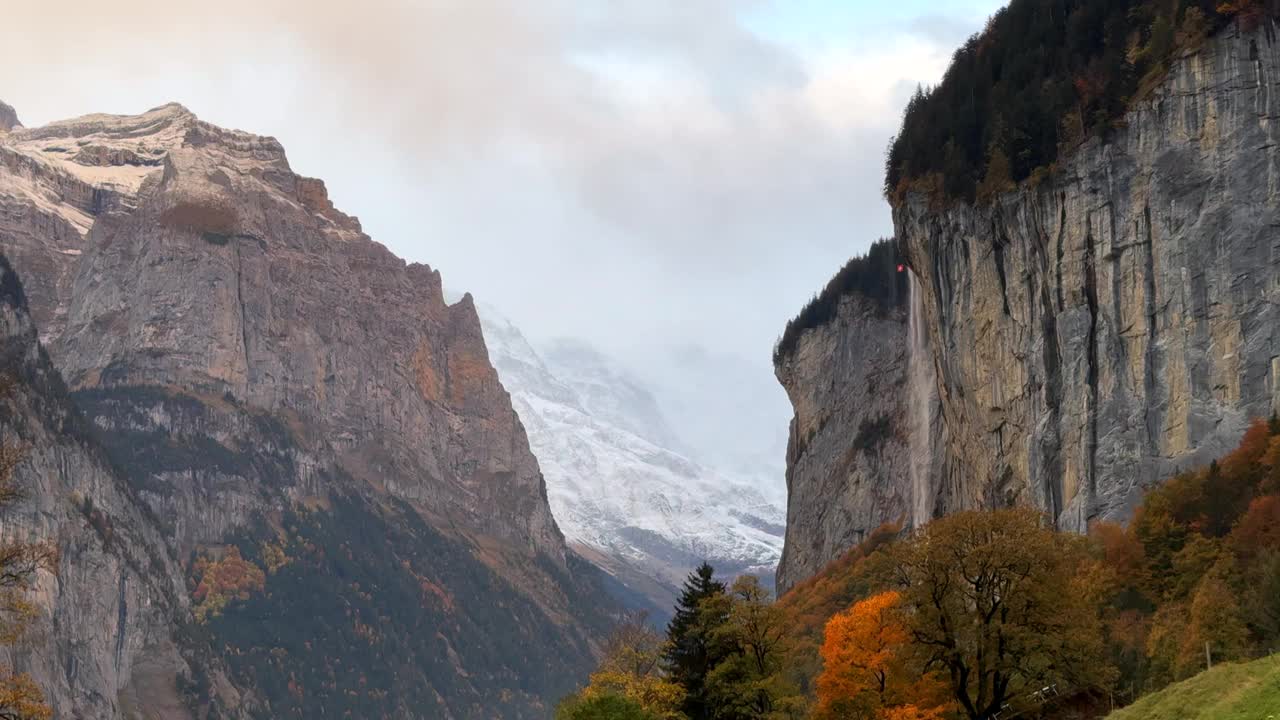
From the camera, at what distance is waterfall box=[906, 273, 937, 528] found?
128 meters

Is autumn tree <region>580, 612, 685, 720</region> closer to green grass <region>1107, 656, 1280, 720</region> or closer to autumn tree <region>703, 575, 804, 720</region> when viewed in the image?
autumn tree <region>703, 575, 804, 720</region>

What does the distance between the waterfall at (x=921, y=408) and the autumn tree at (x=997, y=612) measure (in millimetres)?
55992

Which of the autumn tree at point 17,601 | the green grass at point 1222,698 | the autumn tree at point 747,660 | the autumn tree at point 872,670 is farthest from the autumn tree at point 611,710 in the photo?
the autumn tree at point 17,601

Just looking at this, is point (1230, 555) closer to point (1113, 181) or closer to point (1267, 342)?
point (1267, 342)

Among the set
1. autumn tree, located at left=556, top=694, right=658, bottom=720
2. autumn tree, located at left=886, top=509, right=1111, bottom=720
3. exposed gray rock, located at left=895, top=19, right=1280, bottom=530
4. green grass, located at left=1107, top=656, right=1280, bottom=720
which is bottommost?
autumn tree, located at left=556, top=694, right=658, bottom=720

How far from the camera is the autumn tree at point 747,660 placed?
3000 inches

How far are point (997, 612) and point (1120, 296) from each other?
3043cm

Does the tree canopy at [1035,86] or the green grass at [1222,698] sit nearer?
the green grass at [1222,698]

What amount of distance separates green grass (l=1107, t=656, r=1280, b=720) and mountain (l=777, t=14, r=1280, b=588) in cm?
3339

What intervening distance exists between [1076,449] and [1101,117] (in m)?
20.3

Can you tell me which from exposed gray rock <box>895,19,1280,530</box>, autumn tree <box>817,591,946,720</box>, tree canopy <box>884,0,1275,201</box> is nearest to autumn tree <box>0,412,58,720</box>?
autumn tree <box>817,591,946,720</box>

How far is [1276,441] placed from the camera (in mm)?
78750

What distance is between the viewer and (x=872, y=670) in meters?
69.8

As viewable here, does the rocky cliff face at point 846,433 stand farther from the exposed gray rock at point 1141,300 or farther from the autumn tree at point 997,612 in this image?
the autumn tree at point 997,612
